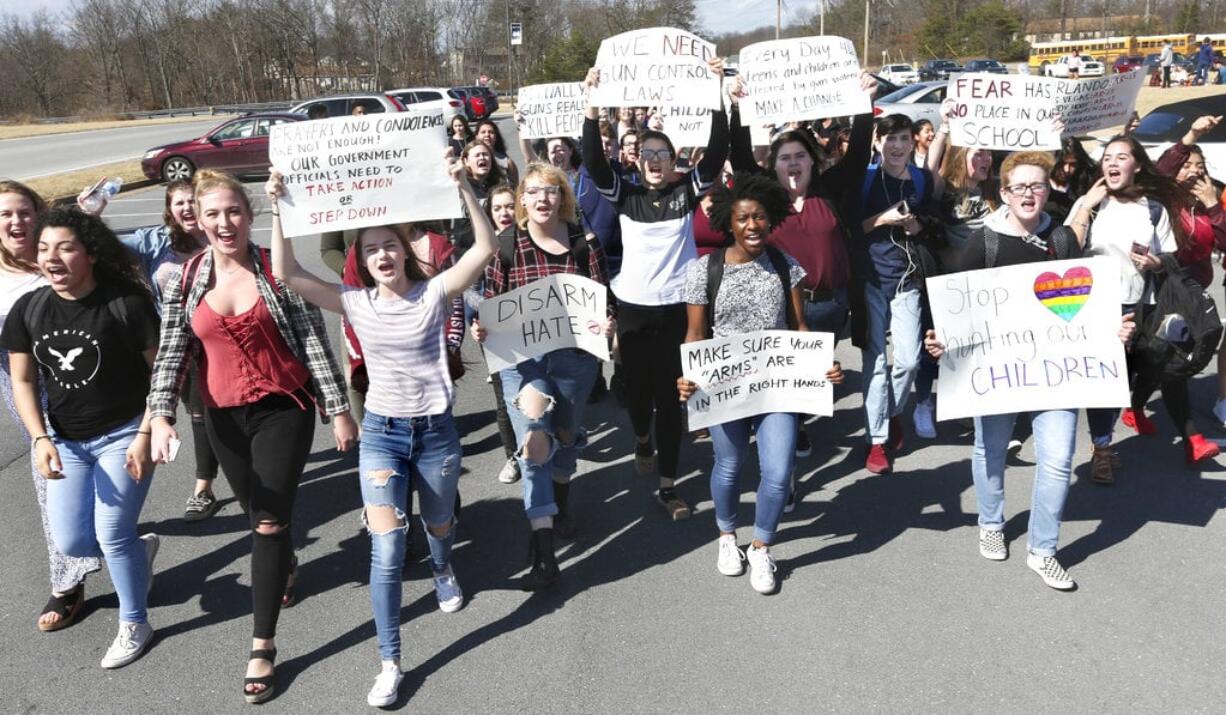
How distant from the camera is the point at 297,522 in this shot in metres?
4.83

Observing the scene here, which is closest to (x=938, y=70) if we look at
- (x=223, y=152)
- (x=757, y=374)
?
(x=223, y=152)

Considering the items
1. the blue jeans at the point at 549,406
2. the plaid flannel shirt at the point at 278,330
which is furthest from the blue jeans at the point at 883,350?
the plaid flannel shirt at the point at 278,330

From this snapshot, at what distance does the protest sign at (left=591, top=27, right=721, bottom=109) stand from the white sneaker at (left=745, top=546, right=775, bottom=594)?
107 inches

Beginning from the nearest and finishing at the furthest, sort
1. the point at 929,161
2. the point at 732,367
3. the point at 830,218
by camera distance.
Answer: the point at 732,367 < the point at 830,218 < the point at 929,161

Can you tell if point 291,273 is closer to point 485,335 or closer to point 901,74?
point 485,335

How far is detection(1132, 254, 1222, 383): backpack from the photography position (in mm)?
4707

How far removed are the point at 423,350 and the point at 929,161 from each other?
342 centimetres

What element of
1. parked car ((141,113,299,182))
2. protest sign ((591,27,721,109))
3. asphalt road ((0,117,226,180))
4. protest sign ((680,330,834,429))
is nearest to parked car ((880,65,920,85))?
parked car ((141,113,299,182))

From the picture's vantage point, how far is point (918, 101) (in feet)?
73.1

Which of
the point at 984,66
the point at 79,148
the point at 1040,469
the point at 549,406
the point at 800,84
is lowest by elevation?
the point at 1040,469

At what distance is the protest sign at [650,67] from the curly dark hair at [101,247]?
2.75 metres

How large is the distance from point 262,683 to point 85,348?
153 cm

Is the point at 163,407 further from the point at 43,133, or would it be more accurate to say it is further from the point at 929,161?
the point at 43,133

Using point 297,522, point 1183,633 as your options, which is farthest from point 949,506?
point 297,522
